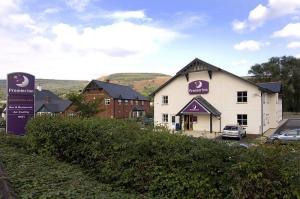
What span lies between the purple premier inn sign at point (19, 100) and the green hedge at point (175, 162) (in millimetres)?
10686

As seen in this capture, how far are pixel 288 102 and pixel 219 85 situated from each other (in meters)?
46.7

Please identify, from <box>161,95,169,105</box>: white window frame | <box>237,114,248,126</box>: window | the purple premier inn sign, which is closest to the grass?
the purple premier inn sign

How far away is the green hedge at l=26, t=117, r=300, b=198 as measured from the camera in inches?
250

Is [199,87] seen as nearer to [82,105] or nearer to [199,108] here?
[199,108]

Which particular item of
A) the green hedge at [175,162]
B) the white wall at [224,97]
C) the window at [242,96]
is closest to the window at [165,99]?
the white wall at [224,97]

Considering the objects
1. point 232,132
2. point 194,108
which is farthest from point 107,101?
point 232,132

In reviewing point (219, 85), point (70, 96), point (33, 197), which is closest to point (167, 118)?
point (219, 85)

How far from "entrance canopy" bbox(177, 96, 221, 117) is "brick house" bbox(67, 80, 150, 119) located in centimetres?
2090

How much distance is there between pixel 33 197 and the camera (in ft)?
18.3

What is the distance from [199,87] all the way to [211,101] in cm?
232

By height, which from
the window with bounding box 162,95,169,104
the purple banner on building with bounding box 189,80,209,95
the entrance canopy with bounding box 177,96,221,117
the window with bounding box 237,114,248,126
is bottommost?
the window with bounding box 237,114,248,126

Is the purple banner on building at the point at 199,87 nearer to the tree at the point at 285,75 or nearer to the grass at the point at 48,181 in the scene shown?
the grass at the point at 48,181

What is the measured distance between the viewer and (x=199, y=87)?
1693 inches

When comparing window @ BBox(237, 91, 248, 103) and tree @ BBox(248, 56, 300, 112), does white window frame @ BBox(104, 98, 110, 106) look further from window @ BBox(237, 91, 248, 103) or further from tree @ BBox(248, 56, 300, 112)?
tree @ BBox(248, 56, 300, 112)
